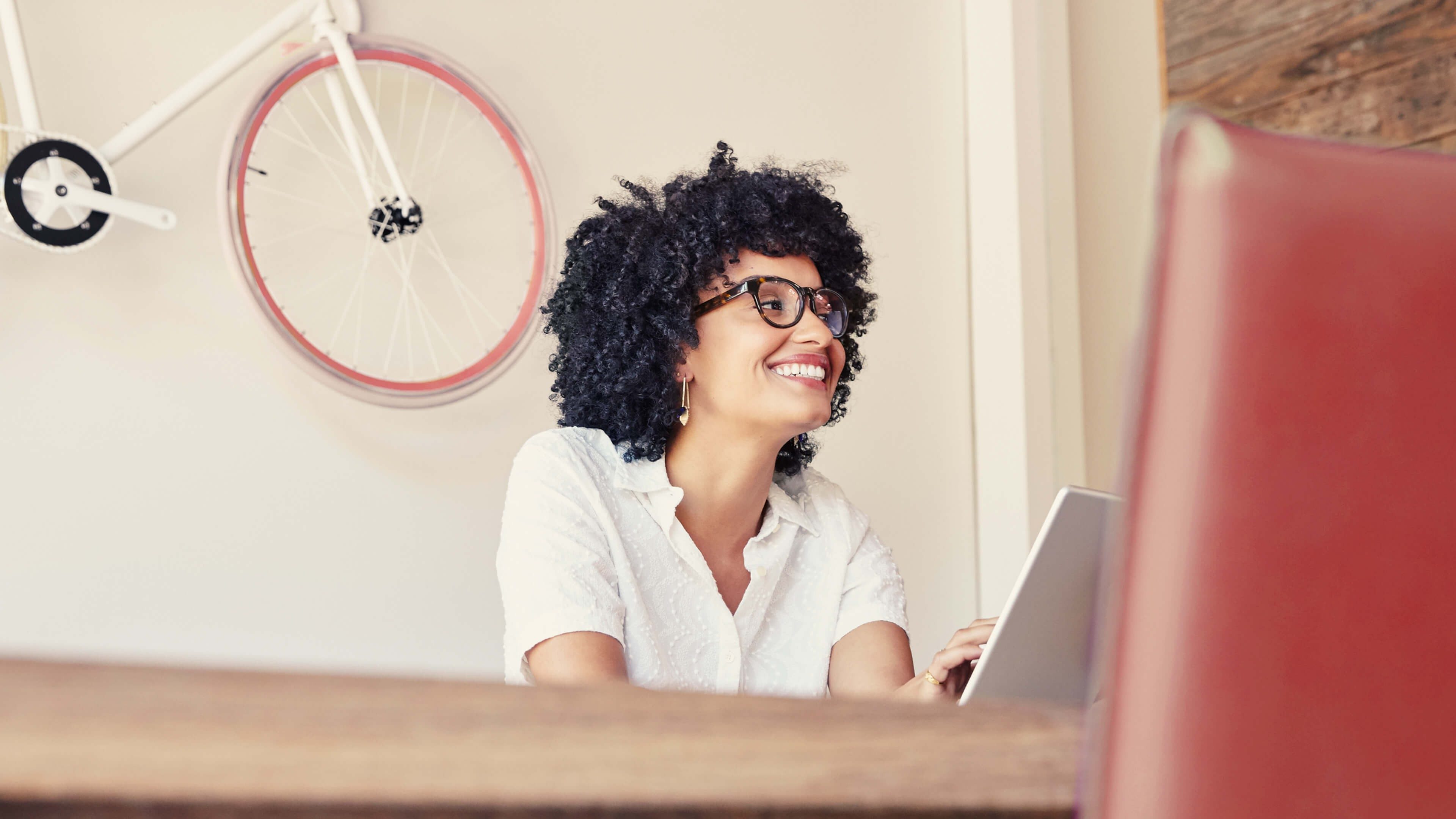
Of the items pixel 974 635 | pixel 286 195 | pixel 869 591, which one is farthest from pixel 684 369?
pixel 286 195

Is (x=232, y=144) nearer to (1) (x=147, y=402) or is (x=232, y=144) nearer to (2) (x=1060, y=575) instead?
(1) (x=147, y=402)

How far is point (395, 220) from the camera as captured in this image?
1992 mm

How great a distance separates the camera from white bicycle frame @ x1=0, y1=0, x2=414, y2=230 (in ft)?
5.38

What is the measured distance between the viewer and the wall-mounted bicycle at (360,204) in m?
1.69

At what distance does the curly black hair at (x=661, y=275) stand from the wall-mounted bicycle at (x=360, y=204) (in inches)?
14.7

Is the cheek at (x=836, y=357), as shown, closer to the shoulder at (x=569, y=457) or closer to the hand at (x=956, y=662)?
the shoulder at (x=569, y=457)

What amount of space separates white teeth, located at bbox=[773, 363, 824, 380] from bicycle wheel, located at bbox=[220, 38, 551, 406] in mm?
723

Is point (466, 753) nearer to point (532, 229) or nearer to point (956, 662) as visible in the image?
point (956, 662)

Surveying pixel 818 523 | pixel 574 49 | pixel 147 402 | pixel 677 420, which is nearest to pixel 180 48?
pixel 147 402

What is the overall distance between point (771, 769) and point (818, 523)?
4.58 feet

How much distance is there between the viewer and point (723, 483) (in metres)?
1.53

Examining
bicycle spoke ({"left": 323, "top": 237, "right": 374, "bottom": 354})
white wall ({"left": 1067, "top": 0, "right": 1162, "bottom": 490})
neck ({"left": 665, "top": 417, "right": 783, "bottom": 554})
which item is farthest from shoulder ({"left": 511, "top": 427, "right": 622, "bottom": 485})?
white wall ({"left": 1067, "top": 0, "right": 1162, "bottom": 490})

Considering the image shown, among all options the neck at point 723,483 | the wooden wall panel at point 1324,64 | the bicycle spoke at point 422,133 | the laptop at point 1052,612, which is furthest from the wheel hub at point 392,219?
the wooden wall panel at point 1324,64

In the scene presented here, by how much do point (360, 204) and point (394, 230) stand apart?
0.09 meters
